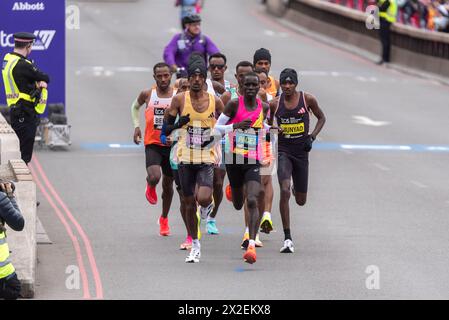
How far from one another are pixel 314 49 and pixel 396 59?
4.19m

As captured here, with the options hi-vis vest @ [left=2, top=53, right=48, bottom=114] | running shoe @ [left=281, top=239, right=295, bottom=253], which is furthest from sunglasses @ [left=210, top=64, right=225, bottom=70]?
hi-vis vest @ [left=2, top=53, right=48, bottom=114]

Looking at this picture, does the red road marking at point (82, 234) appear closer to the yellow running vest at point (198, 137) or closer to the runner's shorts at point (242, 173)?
the yellow running vest at point (198, 137)

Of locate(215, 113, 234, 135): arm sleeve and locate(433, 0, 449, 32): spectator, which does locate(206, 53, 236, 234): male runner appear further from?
locate(433, 0, 449, 32): spectator

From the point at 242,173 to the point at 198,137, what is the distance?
0.72 metres

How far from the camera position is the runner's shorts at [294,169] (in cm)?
1708

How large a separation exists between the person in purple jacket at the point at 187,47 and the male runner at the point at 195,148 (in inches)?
278

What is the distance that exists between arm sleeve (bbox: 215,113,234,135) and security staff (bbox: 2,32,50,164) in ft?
Result: 15.4

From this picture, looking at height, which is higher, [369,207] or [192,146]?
[192,146]

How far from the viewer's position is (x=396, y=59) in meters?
42.3

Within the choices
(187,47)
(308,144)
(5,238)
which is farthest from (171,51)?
(5,238)

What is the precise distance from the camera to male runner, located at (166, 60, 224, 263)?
1628cm

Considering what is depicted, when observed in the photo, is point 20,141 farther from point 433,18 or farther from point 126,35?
point 126,35

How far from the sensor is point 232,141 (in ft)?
54.2

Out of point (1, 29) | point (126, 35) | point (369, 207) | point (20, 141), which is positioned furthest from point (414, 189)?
point (126, 35)
